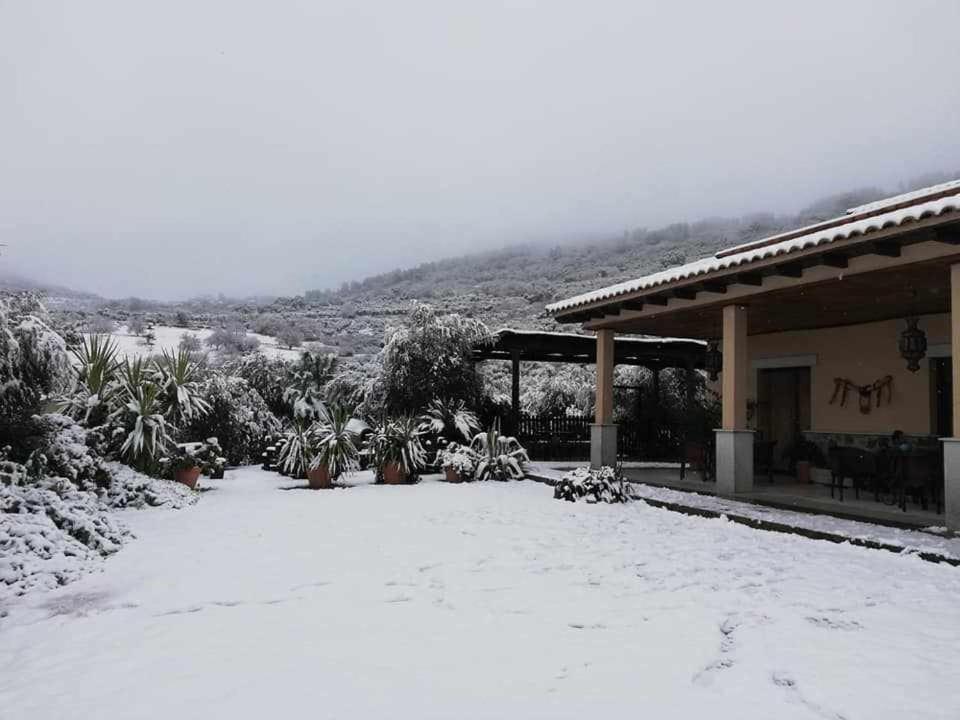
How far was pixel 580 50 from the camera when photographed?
30766 mm

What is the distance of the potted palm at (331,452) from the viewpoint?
10062mm

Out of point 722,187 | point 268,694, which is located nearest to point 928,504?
point 268,694

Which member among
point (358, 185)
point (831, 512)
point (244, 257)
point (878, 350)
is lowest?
point (831, 512)

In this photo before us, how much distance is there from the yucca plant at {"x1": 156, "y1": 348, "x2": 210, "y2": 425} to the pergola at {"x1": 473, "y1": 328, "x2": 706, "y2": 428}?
558 centimetres

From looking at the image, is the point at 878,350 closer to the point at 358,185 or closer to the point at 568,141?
the point at 568,141

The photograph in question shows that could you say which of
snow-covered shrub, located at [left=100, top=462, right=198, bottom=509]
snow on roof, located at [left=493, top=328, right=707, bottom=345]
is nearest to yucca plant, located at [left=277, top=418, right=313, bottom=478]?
snow-covered shrub, located at [left=100, top=462, right=198, bottom=509]

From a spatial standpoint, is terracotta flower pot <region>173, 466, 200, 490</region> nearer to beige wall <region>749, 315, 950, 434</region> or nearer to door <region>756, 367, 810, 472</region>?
door <region>756, 367, 810, 472</region>

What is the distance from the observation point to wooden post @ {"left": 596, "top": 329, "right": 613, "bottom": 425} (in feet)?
34.6

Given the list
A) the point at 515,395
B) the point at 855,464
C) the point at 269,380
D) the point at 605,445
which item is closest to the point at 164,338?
the point at 269,380

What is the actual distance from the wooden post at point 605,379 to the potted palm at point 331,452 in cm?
399

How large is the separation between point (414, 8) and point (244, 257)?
36.7 m

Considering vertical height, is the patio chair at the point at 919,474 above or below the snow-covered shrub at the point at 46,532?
above

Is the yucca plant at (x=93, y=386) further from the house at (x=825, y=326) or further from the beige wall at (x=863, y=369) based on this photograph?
the beige wall at (x=863, y=369)

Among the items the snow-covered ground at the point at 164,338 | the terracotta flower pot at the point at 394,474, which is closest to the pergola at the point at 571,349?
the terracotta flower pot at the point at 394,474
